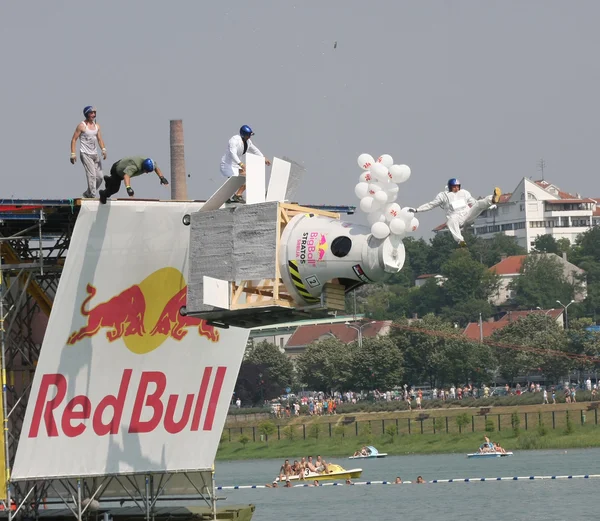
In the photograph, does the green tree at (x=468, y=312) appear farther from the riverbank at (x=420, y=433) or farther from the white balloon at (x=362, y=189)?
the white balloon at (x=362, y=189)

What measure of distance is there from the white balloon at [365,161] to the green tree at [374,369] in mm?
99476

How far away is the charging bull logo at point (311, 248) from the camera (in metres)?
29.6

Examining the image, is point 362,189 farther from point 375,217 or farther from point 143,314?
point 143,314

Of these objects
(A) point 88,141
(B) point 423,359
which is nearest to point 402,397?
(B) point 423,359

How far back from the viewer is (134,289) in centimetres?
3609

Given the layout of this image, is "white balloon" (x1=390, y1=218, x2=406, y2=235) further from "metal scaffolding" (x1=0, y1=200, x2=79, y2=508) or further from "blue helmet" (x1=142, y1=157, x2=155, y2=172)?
"metal scaffolding" (x1=0, y1=200, x2=79, y2=508)

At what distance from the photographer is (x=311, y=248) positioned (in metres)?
29.8

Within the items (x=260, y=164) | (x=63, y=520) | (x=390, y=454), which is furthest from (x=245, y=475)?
(x=260, y=164)

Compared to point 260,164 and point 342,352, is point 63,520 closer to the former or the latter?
point 260,164

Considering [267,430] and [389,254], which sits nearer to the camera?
[389,254]

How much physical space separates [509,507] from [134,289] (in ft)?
69.9

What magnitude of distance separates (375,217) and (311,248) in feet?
4.42

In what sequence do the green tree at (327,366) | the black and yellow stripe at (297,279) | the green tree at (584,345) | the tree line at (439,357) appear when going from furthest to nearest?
the green tree at (584,345) < the green tree at (327,366) < the tree line at (439,357) < the black and yellow stripe at (297,279)

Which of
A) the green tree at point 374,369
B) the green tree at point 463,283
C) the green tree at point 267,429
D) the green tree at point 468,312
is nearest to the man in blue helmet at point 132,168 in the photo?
the green tree at point 267,429
